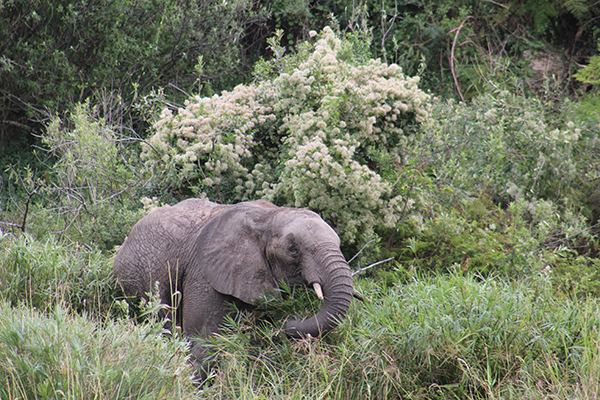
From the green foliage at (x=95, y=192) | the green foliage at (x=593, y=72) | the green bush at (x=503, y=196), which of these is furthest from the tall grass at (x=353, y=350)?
the green foliage at (x=593, y=72)

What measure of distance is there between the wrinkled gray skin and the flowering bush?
1.06 metres

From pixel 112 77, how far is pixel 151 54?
802 millimetres

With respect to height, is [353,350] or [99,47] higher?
[99,47]

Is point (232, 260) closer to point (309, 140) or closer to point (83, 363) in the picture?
point (83, 363)

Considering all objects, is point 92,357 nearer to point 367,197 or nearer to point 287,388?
point 287,388

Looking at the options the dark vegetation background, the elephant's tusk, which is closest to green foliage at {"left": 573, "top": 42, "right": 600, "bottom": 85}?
the dark vegetation background

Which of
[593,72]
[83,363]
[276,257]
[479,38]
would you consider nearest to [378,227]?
[276,257]

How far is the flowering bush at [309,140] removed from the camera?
19.6 feet

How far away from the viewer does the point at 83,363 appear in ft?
11.1

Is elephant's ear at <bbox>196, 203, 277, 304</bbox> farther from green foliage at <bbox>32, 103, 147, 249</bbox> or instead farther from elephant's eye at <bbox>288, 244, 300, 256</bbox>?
green foliage at <bbox>32, 103, 147, 249</bbox>

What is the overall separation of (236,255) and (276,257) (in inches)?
11.9

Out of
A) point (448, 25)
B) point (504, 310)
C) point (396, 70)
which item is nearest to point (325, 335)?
point (504, 310)

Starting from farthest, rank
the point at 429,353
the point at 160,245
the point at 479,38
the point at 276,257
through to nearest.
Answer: the point at 479,38 < the point at 160,245 < the point at 276,257 < the point at 429,353

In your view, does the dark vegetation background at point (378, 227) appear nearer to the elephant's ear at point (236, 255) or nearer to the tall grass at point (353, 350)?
the tall grass at point (353, 350)
